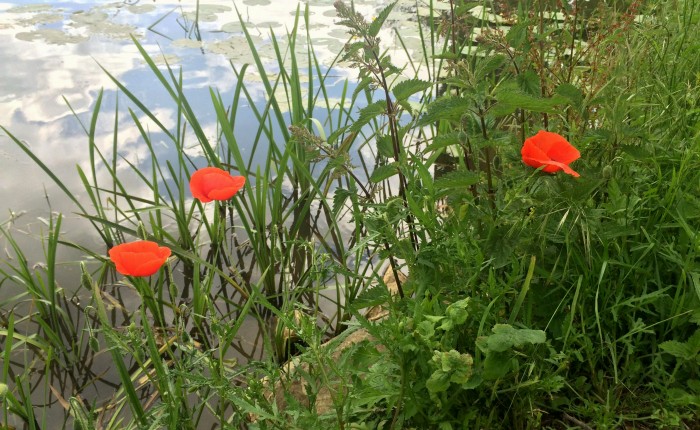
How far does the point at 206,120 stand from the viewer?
2.71 metres

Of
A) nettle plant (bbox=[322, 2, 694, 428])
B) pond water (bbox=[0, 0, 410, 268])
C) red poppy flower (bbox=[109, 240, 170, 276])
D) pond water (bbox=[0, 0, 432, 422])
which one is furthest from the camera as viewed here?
pond water (bbox=[0, 0, 410, 268])

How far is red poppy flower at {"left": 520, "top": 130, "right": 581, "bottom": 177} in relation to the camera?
3.52 ft

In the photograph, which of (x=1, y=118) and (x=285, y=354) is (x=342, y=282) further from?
(x=1, y=118)

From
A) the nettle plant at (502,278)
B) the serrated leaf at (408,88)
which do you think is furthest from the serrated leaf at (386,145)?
the serrated leaf at (408,88)

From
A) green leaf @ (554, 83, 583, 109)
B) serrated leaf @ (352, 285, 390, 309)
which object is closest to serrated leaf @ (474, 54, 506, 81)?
green leaf @ (554, 83, 583, 109)

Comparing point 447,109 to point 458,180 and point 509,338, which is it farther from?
point 509,338

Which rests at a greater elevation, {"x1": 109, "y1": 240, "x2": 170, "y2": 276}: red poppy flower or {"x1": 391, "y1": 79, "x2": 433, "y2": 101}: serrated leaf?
{"x1": 391, "y1": 79, "x2": 433, "y2": 101}: serrated leaf

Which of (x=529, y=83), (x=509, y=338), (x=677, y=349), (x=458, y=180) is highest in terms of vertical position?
(x=529, y=83)

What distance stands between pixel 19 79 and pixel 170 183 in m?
1.23

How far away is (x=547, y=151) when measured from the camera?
1.09 metres

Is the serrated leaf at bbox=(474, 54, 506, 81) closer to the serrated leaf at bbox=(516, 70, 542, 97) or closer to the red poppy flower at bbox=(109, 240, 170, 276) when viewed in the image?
the serrated leaf at bbox=(516, 70, 542, 97)

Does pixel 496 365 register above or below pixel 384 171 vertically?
below

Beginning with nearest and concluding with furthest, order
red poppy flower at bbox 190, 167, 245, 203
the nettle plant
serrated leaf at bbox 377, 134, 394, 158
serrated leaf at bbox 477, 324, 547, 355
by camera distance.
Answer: serrated leaf at bbox 477, 324, 547, 355
the nettle plant
serrated leaf at bbox 377, 134, 394, 158
red poppy flower at bbox 190, 167, 245, 203

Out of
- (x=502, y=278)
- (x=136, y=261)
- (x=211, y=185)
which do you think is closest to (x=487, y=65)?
(x=502, y=278)
